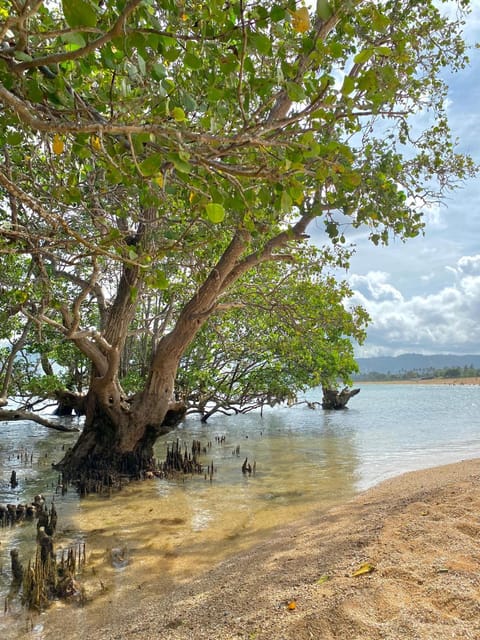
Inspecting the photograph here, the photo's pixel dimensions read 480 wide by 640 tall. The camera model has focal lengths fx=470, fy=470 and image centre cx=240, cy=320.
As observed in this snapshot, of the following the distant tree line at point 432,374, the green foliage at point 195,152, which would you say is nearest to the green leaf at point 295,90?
the green foliage at point 195,152

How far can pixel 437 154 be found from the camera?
26.6 ft

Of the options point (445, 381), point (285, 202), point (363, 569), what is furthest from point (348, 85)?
point (445, 381)

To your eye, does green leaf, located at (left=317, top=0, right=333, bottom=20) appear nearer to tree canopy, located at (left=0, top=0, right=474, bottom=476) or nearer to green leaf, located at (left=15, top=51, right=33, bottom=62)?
tree canopy, located at (left=0, top=0, right=474, bottom=476)

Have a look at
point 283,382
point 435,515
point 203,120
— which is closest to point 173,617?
point 435,515

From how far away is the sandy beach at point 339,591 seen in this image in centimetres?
280

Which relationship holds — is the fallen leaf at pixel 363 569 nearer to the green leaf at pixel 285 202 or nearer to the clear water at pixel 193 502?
the clear water at pixel 193 502

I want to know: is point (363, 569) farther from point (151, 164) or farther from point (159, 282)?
point (151, 164)

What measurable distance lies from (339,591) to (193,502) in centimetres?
502

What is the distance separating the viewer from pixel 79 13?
5.75 feet

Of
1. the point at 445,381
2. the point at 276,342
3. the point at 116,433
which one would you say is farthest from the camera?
the point at 445,381

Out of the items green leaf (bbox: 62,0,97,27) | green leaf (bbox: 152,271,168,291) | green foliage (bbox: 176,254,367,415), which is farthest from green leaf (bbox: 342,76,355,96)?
green foliage (bbox: 176,254,367,415)

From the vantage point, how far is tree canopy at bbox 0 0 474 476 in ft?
7.53

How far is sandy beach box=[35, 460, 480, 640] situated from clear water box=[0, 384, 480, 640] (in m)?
0.44

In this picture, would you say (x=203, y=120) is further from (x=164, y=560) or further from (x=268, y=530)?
(x=268, y=530)
